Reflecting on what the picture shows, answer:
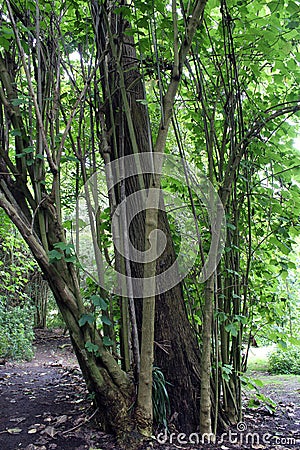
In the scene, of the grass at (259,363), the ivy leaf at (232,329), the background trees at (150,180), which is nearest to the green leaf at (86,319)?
the background trees at (150,180)

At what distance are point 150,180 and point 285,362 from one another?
5.69 meters

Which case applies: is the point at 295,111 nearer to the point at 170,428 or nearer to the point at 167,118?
the point at 167,118

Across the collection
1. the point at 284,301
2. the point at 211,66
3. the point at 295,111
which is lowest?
the point at 284,301

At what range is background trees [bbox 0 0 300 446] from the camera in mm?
1789

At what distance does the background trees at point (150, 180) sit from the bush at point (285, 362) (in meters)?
4.61

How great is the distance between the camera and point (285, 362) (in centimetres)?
657

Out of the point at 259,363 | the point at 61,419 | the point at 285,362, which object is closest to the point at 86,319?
the point at 61,419

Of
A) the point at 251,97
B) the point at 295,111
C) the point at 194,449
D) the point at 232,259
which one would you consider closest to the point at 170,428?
the point at 194,449

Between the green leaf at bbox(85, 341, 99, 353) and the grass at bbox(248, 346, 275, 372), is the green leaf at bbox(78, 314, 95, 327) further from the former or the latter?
the grass at bbox(248, 346, 275, 372)

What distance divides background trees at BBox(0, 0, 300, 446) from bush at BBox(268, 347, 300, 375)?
461 centimetres

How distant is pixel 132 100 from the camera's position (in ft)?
7.78

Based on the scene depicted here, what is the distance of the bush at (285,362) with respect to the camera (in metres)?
6.46

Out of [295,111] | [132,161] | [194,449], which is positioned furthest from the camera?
[132,161]

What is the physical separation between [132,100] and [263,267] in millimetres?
1328
